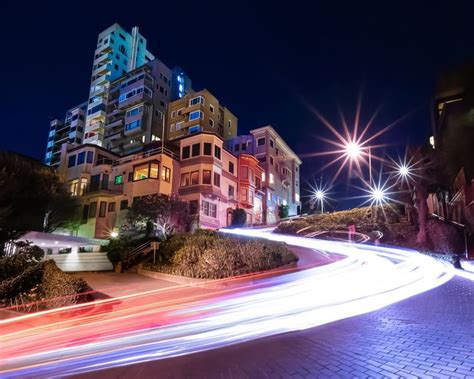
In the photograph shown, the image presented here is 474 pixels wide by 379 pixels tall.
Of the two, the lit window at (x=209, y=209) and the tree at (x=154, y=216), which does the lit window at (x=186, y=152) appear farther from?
the tree at (x=154, y=216)

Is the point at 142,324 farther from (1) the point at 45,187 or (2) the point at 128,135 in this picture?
(2) the point at 128,135

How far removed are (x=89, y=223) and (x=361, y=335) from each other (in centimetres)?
3885

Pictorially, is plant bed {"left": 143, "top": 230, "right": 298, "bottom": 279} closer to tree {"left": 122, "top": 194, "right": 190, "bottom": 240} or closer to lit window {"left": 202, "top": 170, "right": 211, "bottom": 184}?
tree {"left": 122, "top": 194, "right": 190, "bottom": 240}

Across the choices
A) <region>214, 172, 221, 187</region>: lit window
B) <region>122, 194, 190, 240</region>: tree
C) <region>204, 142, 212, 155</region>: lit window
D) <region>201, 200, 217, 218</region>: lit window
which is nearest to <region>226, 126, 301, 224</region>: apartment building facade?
<region>204, 142, 212, 155</region>: lit window

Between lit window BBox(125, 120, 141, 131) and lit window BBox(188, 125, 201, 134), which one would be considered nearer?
lit window BBox(188, 125, 201, 134)

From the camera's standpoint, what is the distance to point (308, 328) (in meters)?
7.38

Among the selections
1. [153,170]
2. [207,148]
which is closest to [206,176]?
[207,148]

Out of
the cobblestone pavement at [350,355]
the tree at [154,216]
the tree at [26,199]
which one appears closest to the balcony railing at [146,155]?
the tree at [26,199]

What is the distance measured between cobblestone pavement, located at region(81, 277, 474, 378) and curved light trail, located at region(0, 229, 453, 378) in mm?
535

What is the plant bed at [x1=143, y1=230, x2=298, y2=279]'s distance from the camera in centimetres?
1458

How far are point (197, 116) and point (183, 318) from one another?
48867 mm

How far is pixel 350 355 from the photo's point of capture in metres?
5.54

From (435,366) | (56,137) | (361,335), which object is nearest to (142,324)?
(361,335)

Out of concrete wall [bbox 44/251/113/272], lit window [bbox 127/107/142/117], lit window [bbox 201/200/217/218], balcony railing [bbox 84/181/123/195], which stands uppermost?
lit window [bbox 127/107/142/117]
